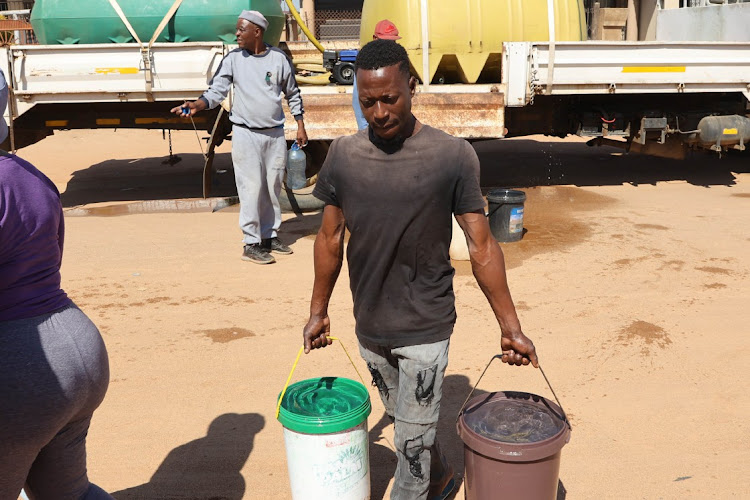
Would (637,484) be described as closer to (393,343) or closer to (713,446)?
(713,446)

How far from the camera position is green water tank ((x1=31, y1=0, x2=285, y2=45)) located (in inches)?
329

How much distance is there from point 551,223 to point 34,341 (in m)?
6.35

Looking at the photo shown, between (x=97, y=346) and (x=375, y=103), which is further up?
(x=375, y=103)

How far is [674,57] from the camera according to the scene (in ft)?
28.9

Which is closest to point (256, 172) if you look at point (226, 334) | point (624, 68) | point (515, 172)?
point (226, 334)

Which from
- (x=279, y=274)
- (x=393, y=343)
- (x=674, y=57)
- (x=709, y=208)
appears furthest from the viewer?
(x=674, y=57)

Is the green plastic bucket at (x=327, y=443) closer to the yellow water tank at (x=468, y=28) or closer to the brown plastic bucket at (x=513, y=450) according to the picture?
the brown plastic bucket at (x=513, y=450)

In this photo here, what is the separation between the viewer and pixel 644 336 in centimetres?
477

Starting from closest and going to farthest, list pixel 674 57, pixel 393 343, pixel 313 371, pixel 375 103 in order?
pixel 375 103 < pixel 393 343 < pixel 313 371 < pixel 674 57

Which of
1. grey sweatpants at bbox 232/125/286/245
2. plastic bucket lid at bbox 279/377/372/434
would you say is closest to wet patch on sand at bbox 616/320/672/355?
plastic bucket lid at bbox 279/377/372/434

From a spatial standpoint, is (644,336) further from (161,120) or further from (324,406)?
(161,120)

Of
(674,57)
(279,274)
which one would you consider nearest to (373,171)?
(279,274)

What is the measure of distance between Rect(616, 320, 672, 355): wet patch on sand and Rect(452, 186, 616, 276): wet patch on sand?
1.54m

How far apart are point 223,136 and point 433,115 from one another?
249 cm
